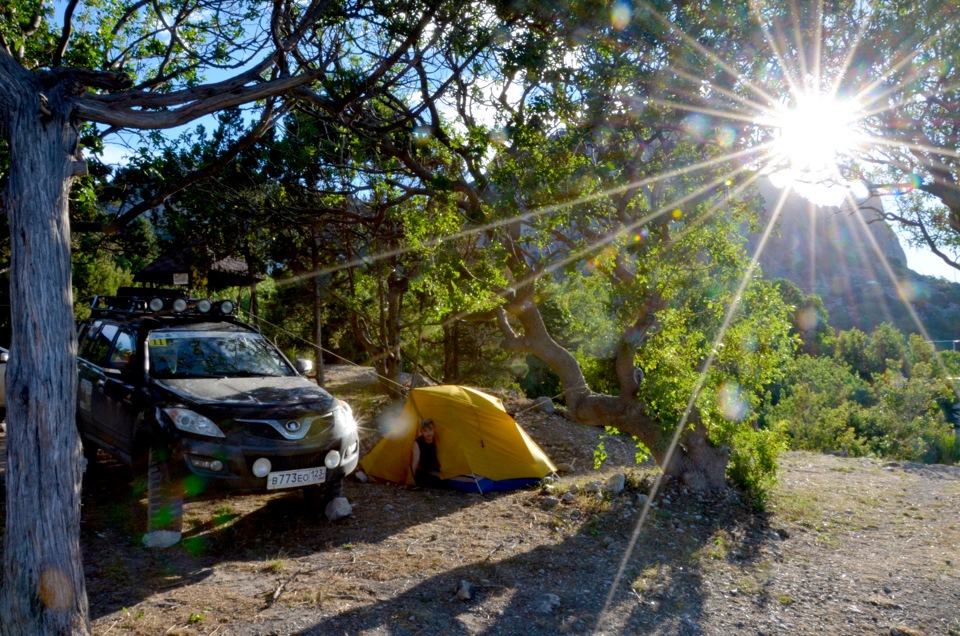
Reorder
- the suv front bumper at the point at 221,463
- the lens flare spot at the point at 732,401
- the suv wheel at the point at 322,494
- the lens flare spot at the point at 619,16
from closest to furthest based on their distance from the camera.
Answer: the suv front bumper at the point at 221,463 < the lens flare spot at the point at 619,16 < the suv wheel at the point at 322,494 < the lens flare spot at the point at 732,401

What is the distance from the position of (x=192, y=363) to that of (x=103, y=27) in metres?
5.49

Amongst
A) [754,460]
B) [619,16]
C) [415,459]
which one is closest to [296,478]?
[415,459]

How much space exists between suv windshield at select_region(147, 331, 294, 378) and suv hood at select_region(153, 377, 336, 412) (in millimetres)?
204

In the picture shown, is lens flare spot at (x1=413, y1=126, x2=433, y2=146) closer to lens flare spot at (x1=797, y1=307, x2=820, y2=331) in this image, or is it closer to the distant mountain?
lens flare spot at (x1=797, y1=307, x2=820, y2=331)

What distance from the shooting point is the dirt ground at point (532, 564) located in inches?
184

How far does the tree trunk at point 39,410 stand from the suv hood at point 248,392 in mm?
2365

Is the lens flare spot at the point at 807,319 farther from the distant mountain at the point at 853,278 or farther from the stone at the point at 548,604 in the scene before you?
the stone at the point at 548,604

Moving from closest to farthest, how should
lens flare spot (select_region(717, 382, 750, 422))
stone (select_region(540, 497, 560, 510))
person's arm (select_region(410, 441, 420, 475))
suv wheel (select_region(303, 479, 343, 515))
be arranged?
1. suv wheel (select_region(303, 479, 343, 515))
2. stone (select_region(540, 497, 560, 510))
3. lens flare spot (select_region(717, 382, 750, 422))
4. person's arm (select_region(410, 441, 420, 475))

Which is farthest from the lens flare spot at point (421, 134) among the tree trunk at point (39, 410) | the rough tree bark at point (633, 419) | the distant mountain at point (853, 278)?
the distant mountain at point (853, 278)

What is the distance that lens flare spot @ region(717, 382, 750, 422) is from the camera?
25.5 feet

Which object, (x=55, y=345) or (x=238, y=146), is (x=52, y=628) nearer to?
(x=55, y=345)

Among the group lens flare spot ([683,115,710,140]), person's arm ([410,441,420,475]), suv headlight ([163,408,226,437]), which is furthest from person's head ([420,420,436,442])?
lens flare spot ([683,115,710,140])

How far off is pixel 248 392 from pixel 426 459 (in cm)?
326

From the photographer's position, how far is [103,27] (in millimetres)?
9117
